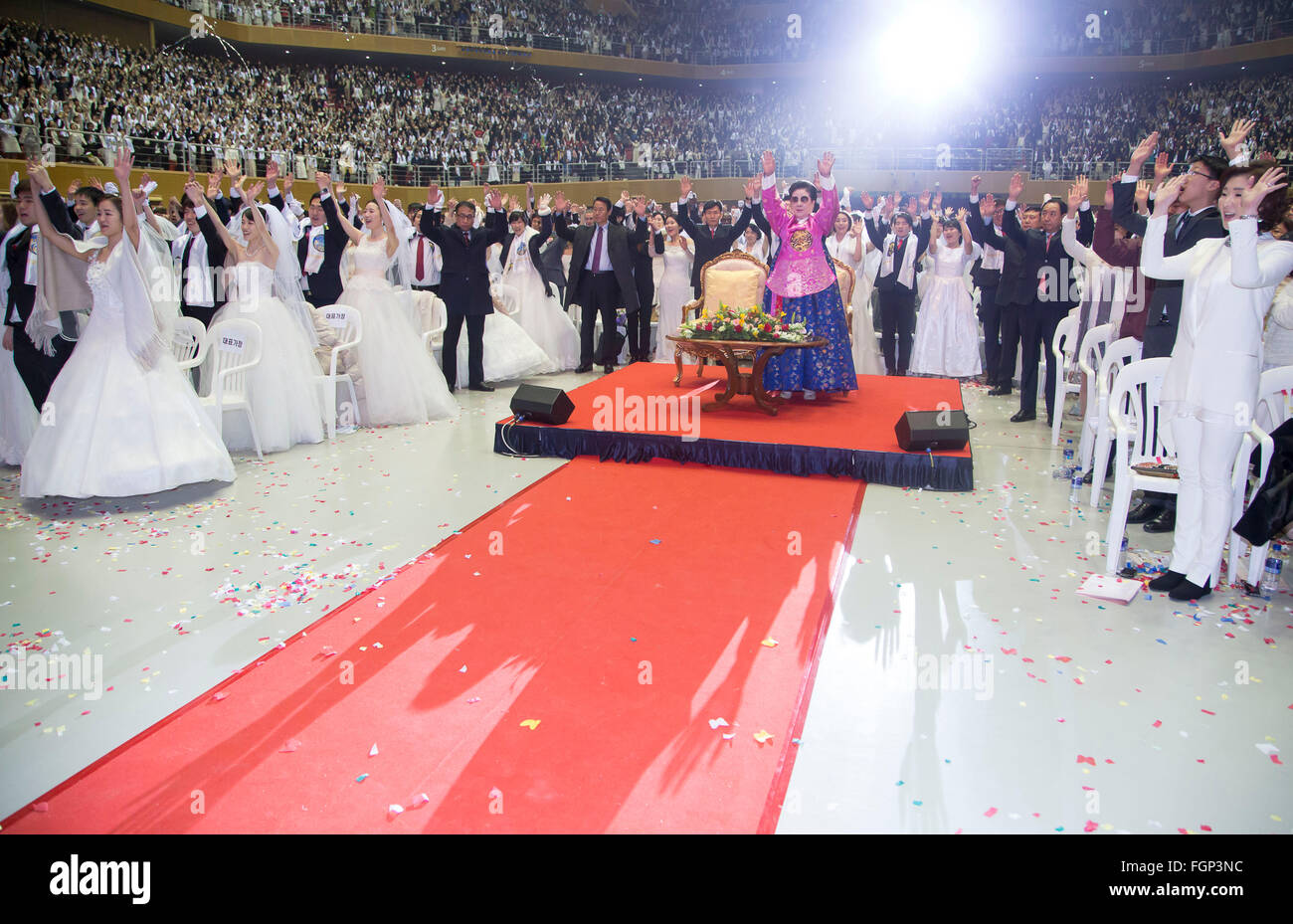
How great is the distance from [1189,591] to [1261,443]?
0.64 meters

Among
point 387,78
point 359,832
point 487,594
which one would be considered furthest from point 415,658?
point 387,78

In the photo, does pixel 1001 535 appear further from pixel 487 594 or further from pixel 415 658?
pixel 415 658

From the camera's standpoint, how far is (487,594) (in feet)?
11.6

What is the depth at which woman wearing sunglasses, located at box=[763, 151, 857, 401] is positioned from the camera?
20.7 ft

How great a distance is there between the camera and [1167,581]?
3.58 metres

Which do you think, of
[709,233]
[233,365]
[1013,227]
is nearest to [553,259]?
[709,233]

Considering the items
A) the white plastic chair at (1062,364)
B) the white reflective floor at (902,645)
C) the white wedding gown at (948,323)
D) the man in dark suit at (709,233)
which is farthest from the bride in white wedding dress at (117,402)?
the white wedding gown at (948,323)

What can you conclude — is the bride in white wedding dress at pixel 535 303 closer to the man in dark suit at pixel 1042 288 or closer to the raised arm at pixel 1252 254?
the man in dark suit at pixel 1042 288

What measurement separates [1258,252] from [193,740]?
153 inches

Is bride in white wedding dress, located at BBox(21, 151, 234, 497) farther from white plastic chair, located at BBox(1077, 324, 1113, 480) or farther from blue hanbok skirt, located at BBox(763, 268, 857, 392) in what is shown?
white plastic chair, located at BBox(1077, 324, 1113, 480)

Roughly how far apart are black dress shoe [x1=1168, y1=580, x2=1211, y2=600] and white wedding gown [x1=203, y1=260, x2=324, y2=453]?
17.1 feet

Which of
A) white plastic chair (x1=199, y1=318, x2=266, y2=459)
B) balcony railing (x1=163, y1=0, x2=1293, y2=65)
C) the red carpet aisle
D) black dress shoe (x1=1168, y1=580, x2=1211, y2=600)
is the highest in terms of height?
balcony railing (x1=163, y1=0, x2=1293, y2=65)

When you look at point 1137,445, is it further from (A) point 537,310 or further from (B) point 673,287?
(A) point 537,310

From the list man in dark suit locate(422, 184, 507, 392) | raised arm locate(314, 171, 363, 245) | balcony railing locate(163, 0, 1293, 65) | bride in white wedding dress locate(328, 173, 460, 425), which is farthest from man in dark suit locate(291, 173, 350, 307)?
balcony railing locate(163, 0, 1293, 65)
